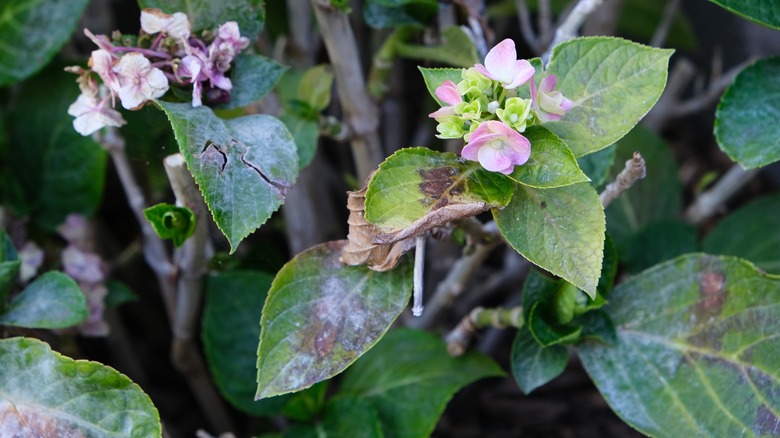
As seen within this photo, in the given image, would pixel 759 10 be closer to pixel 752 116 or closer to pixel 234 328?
pixel 752 116

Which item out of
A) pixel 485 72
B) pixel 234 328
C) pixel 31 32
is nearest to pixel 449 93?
pixel 485 72

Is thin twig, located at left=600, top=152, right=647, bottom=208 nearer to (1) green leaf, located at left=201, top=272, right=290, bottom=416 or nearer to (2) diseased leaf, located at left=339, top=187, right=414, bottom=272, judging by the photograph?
(2) diseased leaf, located at left=339, top=187, right=414, bottom=272

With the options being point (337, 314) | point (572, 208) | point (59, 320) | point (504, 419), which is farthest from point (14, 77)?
point (504, 419)

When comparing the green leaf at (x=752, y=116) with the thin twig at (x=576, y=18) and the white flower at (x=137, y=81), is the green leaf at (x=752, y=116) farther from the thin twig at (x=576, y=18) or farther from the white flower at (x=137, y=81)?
the white flower at (x=137, y=81)

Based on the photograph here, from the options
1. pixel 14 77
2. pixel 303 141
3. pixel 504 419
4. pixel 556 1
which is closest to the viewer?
pixel 303 141

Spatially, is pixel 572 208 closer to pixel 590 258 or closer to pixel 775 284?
pixel 590 258

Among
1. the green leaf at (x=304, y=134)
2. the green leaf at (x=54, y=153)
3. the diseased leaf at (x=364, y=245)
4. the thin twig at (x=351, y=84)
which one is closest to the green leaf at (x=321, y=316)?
the diseased leaf at (x=364, y=245)
